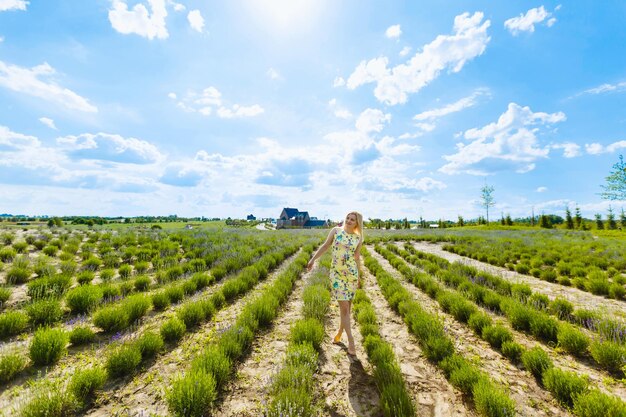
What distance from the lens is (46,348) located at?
158 inches

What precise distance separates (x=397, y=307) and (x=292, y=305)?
9.96 ft

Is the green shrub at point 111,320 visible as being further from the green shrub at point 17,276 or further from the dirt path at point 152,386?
the green shrub at point 17,276

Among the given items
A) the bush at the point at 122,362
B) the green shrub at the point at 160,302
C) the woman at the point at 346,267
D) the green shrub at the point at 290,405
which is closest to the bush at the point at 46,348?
the bush at the point at 122,362

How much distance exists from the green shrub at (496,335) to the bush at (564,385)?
1297mm

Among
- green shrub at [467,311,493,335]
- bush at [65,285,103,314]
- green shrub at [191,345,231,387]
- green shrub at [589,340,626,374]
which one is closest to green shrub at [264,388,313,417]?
green shrub at [191,345,231,387]

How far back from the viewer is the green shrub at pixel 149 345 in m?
4.27

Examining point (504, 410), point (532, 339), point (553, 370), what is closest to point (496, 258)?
point (532, 339)

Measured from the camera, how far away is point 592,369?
409 cm

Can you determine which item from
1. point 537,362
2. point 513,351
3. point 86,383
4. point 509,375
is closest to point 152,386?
point 86,383

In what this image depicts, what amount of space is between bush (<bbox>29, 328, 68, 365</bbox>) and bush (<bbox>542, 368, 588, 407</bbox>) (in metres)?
7.48

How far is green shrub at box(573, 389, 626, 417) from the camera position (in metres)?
2.74

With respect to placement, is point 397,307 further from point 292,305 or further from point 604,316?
point 604,316

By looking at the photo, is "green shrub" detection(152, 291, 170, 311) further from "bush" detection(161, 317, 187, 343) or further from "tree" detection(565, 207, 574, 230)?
"tree" detection(565, 207, 574, 230)

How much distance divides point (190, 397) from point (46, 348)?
9.87 feet
